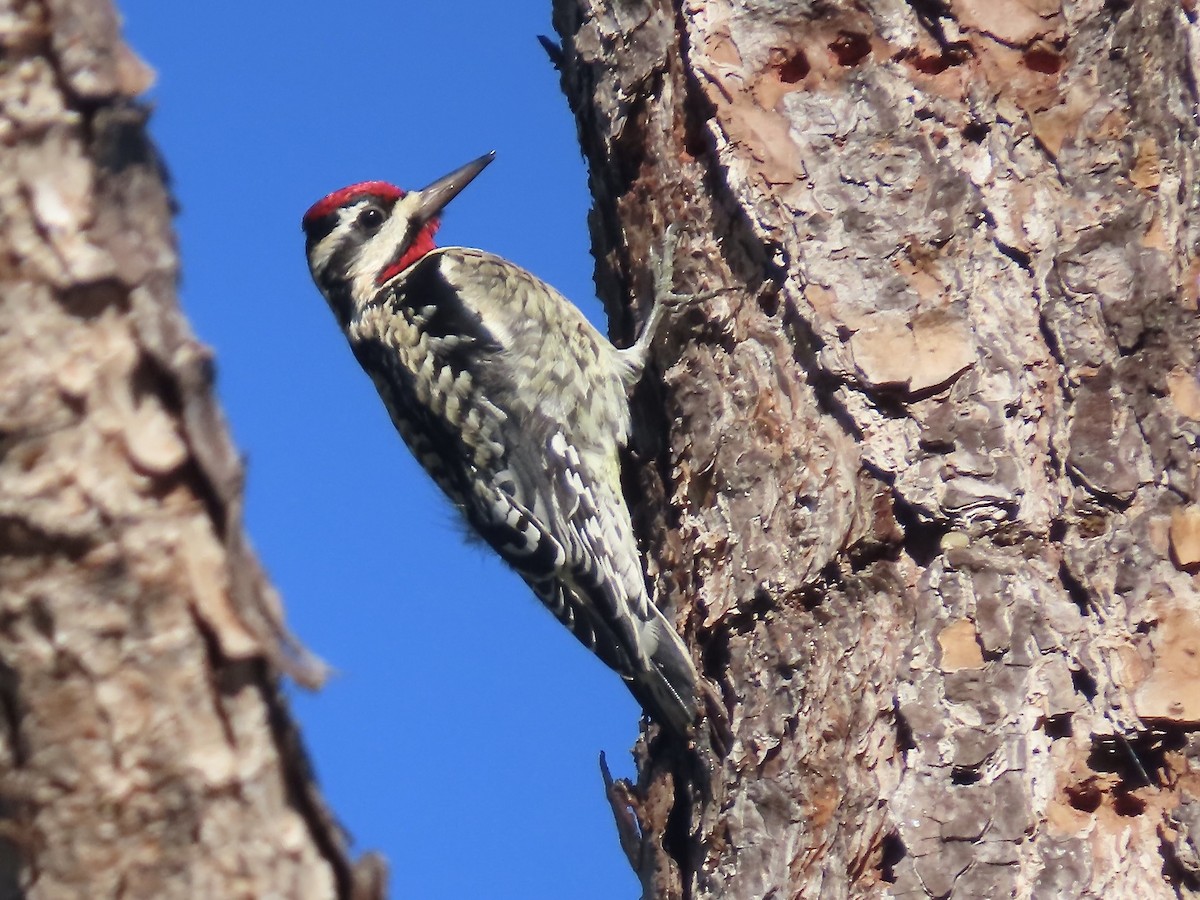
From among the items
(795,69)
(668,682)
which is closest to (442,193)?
(795,69)

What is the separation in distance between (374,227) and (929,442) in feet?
7.56

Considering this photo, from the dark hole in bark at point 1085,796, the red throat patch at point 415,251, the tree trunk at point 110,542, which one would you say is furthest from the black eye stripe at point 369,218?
the tree trunk at point 110,542

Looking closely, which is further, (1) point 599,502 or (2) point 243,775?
(1) point 599,502

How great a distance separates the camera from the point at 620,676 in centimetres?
327

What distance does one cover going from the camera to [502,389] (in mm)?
3949

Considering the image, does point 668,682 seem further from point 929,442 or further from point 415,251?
point 415,251

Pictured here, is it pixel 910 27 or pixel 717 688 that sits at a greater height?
pixel 910 27

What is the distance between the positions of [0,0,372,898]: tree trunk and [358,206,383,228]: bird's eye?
325cm

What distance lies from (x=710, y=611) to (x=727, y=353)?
0.53 m

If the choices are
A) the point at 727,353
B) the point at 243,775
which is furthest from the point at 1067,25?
the point at 243,775

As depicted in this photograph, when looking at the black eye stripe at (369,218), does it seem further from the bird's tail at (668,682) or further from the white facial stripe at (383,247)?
the bird's tail at (668,682)

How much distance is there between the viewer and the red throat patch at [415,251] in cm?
442

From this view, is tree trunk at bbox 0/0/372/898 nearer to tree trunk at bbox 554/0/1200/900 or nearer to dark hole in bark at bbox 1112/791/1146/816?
tree trunk at bbox 554/0/1200/900

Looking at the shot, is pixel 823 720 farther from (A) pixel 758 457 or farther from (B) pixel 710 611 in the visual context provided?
(A) pixel 758 457
